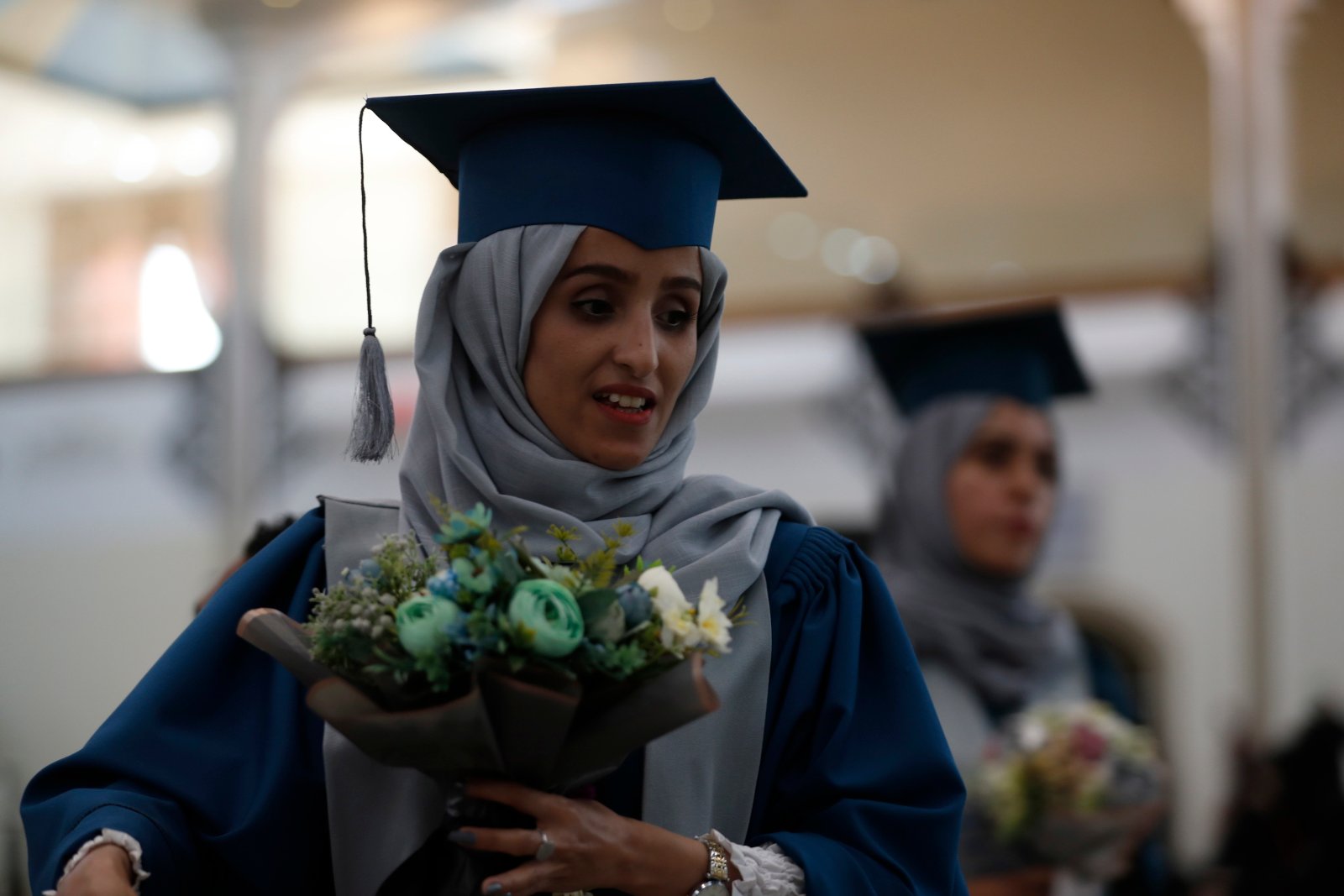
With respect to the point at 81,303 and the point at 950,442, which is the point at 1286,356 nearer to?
the point at 950,442

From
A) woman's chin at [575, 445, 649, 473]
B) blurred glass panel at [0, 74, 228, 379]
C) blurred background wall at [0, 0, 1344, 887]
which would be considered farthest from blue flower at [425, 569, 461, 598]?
blurred glass panel at [0, 74, 228, 379]

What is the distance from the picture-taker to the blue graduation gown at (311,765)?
1777 millimetres

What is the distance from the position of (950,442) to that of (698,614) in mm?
2892

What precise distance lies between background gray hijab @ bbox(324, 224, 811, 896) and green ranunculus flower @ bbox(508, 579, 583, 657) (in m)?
0.36

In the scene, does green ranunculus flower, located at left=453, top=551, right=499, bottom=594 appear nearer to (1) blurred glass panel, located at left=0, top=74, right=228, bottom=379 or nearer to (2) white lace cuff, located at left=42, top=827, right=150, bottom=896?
(2) white lace cuff, located at left=42, top=827, right=150, bottom=896

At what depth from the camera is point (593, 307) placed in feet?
6.39

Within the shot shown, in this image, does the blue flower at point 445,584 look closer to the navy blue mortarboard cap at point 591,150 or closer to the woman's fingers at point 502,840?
the woman's fingers at point 502,840

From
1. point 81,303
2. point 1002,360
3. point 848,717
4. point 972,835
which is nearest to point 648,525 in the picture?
point 848,717

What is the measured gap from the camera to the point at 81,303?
1077 cm

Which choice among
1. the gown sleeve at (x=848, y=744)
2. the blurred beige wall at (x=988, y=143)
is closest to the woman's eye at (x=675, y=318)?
the gown sleeve at (x=848, y=744)

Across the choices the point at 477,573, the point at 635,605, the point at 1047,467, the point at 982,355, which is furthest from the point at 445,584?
the point at 982,355

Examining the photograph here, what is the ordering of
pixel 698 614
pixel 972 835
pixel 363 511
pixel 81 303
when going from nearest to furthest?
pixel 698 614 < pixel 363 511 < pixel 972 835 < pixel 81 303

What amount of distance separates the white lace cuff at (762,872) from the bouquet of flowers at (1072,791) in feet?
7.36

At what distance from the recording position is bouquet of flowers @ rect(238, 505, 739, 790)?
1484mm
